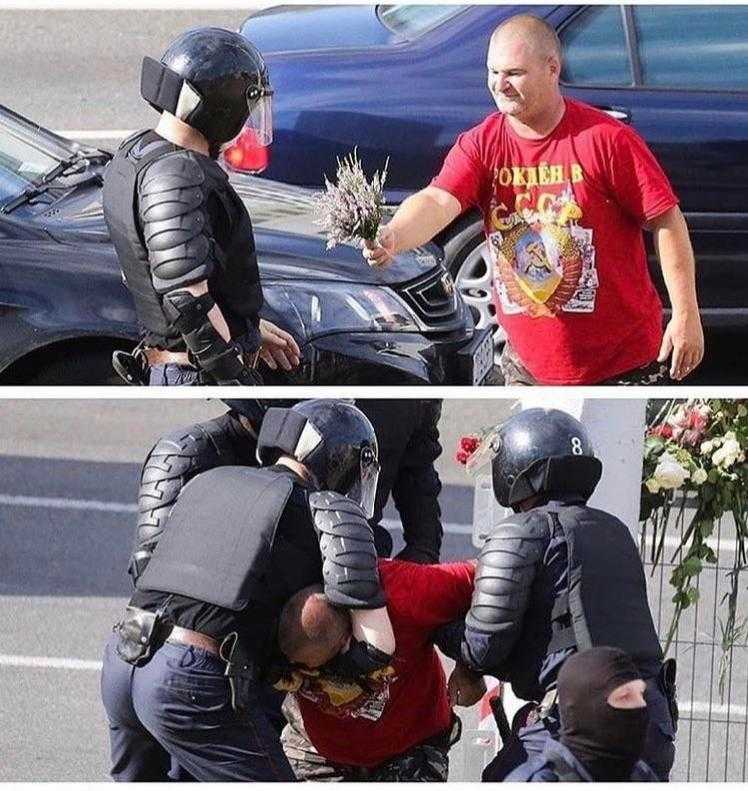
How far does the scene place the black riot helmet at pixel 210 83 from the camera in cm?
482

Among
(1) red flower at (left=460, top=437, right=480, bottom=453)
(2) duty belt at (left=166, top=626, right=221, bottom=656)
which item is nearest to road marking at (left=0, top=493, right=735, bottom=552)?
(1) red flower at (left=460, top=437, right=480, bottom=453)

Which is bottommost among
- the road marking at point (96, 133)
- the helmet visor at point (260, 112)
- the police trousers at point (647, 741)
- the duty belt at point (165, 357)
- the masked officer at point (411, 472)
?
the police trousers at point (647, 741)

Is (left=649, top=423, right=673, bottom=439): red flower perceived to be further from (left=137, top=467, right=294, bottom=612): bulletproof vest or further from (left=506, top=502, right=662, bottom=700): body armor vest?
(left=137, top=467, right=294, bottom=612): bulletproof vest

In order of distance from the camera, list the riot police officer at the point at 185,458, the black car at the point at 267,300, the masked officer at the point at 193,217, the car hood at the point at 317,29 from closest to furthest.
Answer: the masked officer at the point at 193,217 < the riot police officer at the point at 185,458 < the black car at the point at 267,300 < the car hood at the point at 317,29

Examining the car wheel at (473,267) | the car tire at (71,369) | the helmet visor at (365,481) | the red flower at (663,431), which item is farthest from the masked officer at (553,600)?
the car wheel at (473,267)

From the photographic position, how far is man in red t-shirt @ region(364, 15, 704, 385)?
16.7ft

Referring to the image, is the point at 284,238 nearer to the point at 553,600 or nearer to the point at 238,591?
the point at 238,591

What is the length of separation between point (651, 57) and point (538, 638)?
3436 mm

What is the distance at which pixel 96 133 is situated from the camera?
10.1 m

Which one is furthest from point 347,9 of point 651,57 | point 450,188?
point 450,188

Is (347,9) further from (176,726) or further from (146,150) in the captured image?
(176,726)

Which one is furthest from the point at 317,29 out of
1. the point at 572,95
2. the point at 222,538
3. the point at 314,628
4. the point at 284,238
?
the point at 314,628

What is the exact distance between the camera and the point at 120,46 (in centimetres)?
1142

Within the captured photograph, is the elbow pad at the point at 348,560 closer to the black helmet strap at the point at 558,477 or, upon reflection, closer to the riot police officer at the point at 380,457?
the black helmet strap at the point at 558,477
